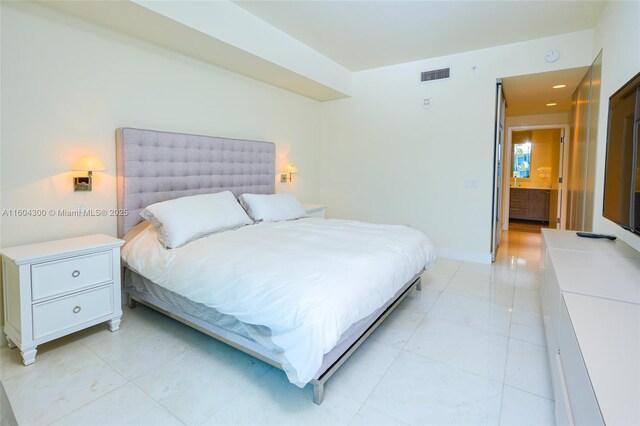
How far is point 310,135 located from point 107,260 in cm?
362

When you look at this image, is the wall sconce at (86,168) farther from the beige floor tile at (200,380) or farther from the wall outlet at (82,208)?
the beige floor tile at (200,380)

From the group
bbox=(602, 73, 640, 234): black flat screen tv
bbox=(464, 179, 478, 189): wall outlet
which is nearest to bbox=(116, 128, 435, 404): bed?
bbox=(602, 73, 640, 234): black flat screen tv

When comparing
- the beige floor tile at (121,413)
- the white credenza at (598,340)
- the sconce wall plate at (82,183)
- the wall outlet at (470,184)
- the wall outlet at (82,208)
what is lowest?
the beige floor tile at (121,413)

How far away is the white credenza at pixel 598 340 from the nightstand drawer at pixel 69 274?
108 inches

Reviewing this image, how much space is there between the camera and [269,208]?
3.75 metres

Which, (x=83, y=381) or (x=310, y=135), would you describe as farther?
(x=310, y=135)

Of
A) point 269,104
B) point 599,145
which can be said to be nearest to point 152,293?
point 269,104

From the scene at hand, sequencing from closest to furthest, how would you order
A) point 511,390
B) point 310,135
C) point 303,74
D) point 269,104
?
point 511,390, point 303,74, point 269,104, point 310,135

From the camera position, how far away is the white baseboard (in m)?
4.48

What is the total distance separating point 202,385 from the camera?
1.95 metres

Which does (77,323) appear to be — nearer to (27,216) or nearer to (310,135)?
(27,216)

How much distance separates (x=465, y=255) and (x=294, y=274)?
342cm

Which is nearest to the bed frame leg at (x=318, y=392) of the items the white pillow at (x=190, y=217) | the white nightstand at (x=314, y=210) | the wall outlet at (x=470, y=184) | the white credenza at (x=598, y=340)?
the white credenza at (x=598, y=340)

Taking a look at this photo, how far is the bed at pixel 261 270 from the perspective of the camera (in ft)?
5.65
